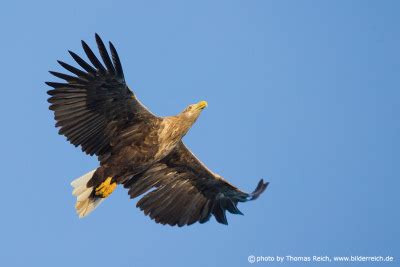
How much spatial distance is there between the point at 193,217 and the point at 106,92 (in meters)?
3.10

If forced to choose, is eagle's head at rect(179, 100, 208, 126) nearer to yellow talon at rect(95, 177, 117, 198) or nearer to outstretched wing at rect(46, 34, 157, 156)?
outstretched wing at rect(46, 34, 157, 156)

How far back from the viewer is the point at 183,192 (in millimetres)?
14922

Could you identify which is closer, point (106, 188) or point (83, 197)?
point (106, 188)

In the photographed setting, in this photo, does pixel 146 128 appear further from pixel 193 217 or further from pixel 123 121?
pixel 193 217

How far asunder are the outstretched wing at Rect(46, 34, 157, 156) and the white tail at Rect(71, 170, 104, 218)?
1.61 feet

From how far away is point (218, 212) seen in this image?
587 inches

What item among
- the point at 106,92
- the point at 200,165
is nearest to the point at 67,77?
the point at 106,92

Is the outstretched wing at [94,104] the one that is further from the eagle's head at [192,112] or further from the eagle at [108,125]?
the eagle's head at [192,112]

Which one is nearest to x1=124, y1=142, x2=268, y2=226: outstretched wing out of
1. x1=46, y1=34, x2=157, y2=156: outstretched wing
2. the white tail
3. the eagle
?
the eagle

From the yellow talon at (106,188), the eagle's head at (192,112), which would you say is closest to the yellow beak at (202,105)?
the eagle's head at (192,112)

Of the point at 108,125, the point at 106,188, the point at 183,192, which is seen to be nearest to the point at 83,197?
the point at 106,188

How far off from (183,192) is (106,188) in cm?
190

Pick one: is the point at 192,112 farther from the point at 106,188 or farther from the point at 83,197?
the point at 83,197

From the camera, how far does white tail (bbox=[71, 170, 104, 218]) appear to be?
13.6 m
